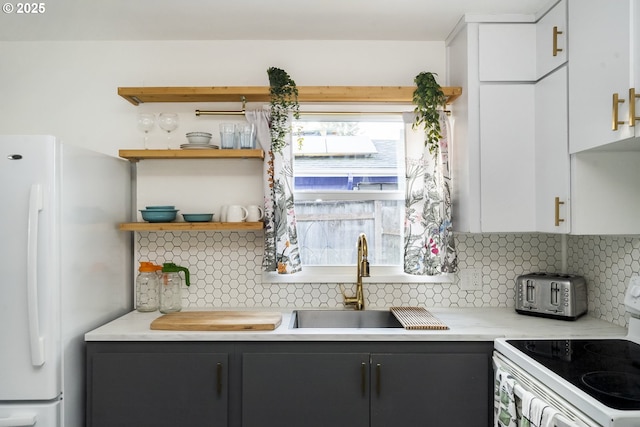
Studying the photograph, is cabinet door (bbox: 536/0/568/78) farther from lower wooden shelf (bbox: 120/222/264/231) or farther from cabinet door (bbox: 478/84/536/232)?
lower wooden shelf (bbox: 120/222/264/231)

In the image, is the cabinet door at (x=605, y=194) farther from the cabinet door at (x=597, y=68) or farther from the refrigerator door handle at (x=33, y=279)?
the refrigerator door handle at (x=33, y=279)

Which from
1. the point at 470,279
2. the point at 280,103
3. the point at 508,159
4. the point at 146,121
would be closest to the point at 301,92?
the point at 280,103

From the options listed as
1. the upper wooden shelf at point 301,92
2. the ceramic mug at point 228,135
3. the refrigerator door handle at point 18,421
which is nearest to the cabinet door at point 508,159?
the upper wooden shelf at point 301,92

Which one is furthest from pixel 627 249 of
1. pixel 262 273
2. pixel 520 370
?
pixel 262 273

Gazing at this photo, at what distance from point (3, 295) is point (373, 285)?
1868mm

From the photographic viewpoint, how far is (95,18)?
2.33m

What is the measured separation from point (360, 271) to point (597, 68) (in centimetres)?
148

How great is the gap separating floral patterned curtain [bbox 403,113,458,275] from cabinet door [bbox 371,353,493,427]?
0.59 m

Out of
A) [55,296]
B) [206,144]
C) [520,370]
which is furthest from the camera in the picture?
[206,144]

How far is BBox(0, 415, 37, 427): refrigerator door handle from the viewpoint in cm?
181

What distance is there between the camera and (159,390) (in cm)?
200

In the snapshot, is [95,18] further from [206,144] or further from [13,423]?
[13,423]

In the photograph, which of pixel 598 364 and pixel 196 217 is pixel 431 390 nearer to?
pixel 598 364

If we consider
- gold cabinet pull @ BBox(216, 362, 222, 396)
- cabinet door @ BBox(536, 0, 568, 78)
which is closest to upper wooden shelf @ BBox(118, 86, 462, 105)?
cabinet door @ BBox(536, 0, 568, 78)
